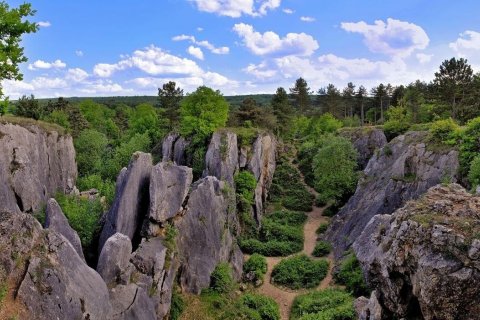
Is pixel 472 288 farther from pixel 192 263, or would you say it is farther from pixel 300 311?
pixel 192 263

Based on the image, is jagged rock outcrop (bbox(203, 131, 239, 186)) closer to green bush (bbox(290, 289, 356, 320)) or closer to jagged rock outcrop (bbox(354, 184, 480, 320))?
green bush (bbox(290, 289, 356, 320))

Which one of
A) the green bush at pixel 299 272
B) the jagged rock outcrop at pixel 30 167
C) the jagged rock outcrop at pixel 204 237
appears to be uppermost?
the jagged rock outcrop at pixel 30 167

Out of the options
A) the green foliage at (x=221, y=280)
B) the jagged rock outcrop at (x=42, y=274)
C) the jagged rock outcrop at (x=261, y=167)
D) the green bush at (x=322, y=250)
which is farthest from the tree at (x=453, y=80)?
the jagged rock outcrop at (x=42, y=274)

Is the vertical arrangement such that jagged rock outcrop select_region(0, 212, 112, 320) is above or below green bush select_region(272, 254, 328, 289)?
above

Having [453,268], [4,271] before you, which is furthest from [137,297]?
[453,268]

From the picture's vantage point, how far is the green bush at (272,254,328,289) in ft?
116

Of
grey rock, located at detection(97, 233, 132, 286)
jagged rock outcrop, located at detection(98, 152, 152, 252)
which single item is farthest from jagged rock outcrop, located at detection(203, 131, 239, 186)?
grey rock, located at detection(97, 233, 132, 286)

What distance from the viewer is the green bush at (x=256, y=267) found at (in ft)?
119

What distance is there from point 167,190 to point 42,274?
13571 mm

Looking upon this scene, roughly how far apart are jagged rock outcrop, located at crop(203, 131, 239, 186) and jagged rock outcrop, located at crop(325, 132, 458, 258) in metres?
13.9

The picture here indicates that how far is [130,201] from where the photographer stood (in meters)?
26.5

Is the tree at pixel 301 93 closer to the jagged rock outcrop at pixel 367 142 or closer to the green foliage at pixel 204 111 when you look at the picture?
the jagged rock outcrop at pixel 367 142

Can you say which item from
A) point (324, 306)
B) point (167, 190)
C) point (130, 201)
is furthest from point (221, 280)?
point (130, 201)

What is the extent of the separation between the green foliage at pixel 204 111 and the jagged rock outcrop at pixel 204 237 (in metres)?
13.9
